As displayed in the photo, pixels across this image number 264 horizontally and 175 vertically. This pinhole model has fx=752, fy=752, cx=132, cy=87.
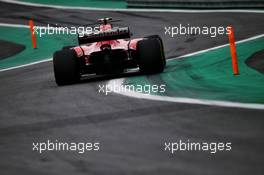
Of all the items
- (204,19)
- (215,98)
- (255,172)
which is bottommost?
(204,19)

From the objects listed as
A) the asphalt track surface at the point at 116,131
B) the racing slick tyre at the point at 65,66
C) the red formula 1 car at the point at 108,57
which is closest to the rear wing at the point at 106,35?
the red formula 1 car at the point at 108,57

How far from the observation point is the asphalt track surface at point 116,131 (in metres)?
7.72

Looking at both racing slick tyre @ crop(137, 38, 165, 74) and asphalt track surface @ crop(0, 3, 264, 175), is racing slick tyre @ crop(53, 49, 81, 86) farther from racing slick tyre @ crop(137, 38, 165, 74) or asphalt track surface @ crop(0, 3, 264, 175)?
racing slick tyre @ crop(137, 38, 165, 74)

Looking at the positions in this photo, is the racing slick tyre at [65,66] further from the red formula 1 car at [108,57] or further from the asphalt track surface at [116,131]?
the asphalt track surface at [116,131]

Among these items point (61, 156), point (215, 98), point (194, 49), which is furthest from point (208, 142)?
point (194, 49)

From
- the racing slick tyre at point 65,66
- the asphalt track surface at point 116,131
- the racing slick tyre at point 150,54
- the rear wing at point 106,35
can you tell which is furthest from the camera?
the rear wing at point 106,35

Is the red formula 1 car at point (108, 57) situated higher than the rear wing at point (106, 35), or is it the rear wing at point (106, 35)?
the rear wing at point (106, 35)

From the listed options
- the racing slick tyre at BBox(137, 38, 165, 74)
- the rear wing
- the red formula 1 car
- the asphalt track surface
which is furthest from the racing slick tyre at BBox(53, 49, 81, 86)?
the racing slick tyre at BBox(137, 38, 165, 74)

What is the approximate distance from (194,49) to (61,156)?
12620 mm

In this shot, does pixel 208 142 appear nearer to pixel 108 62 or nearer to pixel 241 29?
pixel 108 62

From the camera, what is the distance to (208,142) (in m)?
8.48

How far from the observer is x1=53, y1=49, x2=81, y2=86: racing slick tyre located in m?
16.0

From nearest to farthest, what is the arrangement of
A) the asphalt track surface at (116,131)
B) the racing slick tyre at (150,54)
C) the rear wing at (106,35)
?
the asphalt track surface at (116,131), the racing slick tyre at (150,54), the rear wing at (106,35)

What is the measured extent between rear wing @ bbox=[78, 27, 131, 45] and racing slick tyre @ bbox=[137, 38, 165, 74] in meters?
1.00
